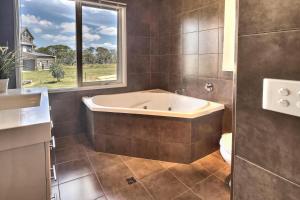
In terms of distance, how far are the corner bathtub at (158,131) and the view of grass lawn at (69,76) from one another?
0.92m

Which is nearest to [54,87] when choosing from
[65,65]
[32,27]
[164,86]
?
[65,65]

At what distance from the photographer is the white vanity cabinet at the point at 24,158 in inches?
36.8

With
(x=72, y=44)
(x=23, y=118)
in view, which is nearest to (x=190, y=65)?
(x=72, y=44)

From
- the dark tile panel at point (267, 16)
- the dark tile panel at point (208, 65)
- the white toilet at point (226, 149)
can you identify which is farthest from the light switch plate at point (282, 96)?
the dark tile panel at point (208, 65)

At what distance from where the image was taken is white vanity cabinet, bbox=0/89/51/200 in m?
0.94

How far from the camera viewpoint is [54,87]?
3.00 m

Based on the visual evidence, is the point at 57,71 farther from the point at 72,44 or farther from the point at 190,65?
the point at 190,65

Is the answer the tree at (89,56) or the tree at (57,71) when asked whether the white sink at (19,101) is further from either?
the tree at (89,56)

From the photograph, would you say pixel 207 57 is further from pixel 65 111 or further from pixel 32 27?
pixel 32 27

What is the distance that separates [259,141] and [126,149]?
2.05 m

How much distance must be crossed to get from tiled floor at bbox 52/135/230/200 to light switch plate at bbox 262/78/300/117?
4.74ft

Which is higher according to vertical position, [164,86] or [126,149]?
[164,86]

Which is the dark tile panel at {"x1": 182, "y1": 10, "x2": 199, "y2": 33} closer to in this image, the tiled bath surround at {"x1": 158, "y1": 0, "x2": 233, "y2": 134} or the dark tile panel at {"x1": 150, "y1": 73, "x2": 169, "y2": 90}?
the tiled bath surround at {"x1": 158, "y1": 0, "x2": 233, "y2": 134}

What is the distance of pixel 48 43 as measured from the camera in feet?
9.50
